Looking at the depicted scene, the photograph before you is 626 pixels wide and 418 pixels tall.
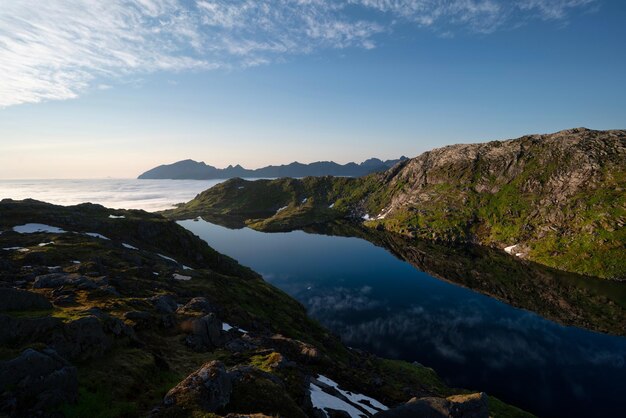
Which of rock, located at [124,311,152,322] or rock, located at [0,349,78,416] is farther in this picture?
rock, located at [124,311,152,322]

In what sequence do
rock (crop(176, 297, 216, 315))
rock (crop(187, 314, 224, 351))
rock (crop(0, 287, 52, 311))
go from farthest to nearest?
rock (crop(176, 297, 216, 315))
rock (crop(187, 314, 224, 351))
rock (crop(0, 287, 52, 311))

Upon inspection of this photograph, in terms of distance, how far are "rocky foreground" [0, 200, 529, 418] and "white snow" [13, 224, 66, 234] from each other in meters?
0.34

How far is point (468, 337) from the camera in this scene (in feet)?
255

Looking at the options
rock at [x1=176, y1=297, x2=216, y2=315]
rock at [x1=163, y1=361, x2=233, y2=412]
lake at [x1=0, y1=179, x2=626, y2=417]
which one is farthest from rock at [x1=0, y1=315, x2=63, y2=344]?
lake at [x1=0, y1=179, x2=626, y2=417]

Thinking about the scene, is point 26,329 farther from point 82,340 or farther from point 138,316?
point 138,316

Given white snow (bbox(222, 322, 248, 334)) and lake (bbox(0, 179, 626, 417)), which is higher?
white snow (bbox(222, 322, 248, 334))

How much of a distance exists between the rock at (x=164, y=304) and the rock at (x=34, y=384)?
21.6 meters

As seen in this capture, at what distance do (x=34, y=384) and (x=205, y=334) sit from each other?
795 inches

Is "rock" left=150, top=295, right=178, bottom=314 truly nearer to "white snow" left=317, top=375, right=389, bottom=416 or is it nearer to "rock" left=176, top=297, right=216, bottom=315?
"rock" left=176, top=297, right=216, bottom=315

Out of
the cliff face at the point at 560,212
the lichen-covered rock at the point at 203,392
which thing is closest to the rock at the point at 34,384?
the lichen-covered rock at the point at 203,392

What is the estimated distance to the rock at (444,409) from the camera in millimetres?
23859

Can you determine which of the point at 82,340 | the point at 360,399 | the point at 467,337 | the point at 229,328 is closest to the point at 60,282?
the point at 229,328

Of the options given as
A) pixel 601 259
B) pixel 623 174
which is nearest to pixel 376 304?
pixel 601 259

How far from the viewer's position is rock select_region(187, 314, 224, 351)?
110 feet
